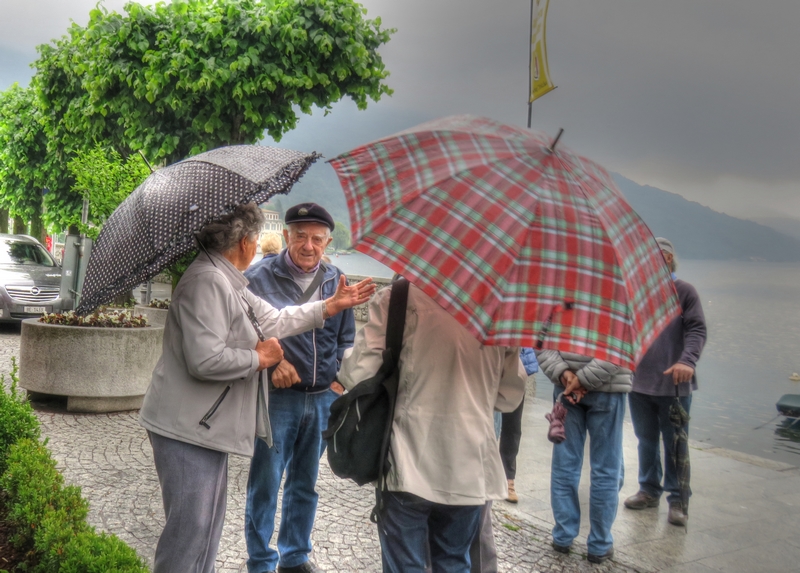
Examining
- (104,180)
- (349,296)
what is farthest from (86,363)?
(349,296)

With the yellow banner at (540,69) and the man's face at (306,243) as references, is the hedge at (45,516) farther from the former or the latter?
the yellow banner at (540,69)

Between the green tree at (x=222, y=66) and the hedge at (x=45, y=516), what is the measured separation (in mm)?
6149

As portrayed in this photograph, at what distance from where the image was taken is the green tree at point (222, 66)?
1029cm

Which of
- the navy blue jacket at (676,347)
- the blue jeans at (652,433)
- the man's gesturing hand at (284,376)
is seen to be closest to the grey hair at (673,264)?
the navy blue jacket at (676,347)

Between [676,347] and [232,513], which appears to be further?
[676,347]

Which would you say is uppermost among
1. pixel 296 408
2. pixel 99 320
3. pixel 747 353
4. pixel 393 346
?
pixel 393 346

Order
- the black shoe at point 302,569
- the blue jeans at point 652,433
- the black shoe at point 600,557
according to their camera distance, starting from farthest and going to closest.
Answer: the blue jeans at point 652,433 → the black shoe at point 600,557 → the black shoe at point 302,569

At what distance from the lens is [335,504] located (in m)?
5.41

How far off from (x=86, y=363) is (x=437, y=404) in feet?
19.7

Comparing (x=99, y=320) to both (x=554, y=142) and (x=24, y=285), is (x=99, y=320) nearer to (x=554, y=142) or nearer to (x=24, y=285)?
(x=554, y=142)

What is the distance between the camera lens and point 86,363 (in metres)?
7.60

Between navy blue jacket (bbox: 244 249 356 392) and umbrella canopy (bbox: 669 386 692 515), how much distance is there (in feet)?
9.43

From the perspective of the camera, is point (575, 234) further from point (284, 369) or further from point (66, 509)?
point (66, 509)

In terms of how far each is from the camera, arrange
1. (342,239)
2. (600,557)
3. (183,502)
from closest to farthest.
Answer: (183,502), (342,239), (600,557)
